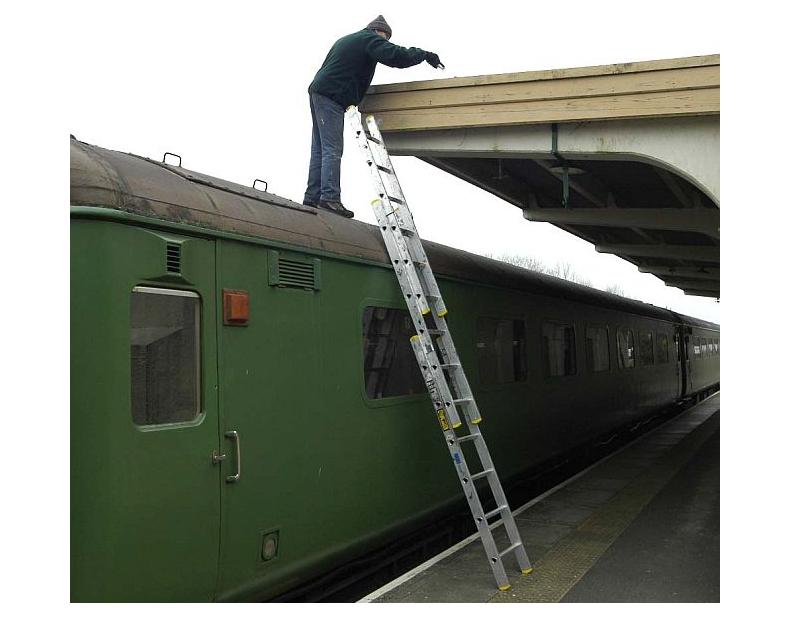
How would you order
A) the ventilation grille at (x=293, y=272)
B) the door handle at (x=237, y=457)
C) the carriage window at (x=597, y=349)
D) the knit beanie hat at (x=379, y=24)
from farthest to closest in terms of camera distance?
1. the carriage window at (x=597, y=349)
2. the knit beanie hat at (x=379, y=24)
3. the ventilation grille at (x=293, y=272)
4. the door handle at (x=237, y=457)

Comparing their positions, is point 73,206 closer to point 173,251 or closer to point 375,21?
point 173,251

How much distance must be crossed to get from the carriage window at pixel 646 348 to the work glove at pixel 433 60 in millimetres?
10269

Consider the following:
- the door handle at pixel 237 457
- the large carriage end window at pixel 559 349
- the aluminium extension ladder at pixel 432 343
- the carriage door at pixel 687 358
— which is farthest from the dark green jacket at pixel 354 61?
the carriage door at pixel 687 358

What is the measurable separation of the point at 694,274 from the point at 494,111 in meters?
13.1

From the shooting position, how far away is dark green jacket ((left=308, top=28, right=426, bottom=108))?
6.58m

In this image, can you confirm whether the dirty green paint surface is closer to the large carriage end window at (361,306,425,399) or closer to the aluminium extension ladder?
the large carriage end window at (361,306,425,399)

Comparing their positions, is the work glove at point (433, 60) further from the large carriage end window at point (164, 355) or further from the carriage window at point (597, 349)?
the carriage window at point (597, 349)

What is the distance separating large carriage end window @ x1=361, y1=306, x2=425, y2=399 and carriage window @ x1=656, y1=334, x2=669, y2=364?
12.3 meters

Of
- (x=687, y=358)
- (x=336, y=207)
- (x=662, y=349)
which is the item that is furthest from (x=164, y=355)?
(x=687, y=358)

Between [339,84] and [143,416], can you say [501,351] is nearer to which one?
[339,84]

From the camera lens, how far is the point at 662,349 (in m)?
18.2

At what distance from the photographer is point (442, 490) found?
6.95m

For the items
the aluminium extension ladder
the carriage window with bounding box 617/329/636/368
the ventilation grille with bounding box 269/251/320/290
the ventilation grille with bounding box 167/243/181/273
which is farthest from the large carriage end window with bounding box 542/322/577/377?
the ventilation grille with bounding box 167/243/181/273

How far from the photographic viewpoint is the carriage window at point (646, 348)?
1580 cm
